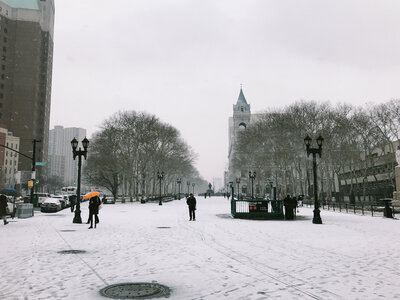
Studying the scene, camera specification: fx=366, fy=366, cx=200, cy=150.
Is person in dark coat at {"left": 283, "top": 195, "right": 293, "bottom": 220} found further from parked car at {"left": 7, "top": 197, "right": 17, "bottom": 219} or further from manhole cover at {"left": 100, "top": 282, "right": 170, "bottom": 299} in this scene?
manhole cover at {"left": 100, "top": 282, "right": 170, "bottom": 299}

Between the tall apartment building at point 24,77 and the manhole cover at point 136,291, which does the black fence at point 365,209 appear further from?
the tall apartment building at point 24,77

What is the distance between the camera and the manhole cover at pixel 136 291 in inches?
236

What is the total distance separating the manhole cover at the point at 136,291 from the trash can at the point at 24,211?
67.5 ft

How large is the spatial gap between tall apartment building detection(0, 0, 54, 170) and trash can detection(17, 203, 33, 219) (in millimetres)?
100310

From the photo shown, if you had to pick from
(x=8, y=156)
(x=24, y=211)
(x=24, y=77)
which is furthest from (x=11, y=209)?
(x=24, y=77)

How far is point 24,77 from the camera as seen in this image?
123 m

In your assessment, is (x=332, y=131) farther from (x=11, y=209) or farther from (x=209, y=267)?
(x=209, y=267)

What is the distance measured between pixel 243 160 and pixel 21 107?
81.1 m

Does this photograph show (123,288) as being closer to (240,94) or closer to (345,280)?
(345,280)

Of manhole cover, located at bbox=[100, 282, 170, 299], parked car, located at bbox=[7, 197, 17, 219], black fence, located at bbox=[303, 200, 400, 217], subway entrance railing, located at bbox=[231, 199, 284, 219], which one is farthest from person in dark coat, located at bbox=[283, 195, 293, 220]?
manhole cover, located at bbox=[100, 282, 170, 299]

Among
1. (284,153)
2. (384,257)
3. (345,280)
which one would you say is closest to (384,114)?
(284,153)

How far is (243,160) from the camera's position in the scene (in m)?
80.8

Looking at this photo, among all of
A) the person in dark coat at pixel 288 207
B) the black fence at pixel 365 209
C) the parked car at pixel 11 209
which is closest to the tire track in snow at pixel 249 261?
the person in dark coat at pixel 288 207

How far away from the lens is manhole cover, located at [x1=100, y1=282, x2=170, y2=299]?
19.7 ft
